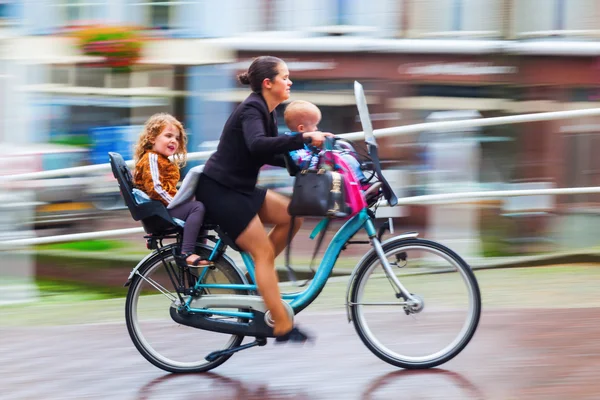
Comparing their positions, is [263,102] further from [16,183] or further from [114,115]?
[114,115]

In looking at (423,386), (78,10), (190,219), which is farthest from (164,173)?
(78,10)

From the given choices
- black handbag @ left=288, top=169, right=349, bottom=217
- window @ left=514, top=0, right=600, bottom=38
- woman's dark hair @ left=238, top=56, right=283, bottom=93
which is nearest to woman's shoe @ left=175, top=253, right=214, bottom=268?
black handbag @ left=288, top=169, right=349, bottom=217

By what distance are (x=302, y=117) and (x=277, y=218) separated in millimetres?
563

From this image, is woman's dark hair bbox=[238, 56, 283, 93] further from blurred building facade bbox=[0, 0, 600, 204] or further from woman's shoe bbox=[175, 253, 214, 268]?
blurred building facade bbox=[0, 0, 600, 204]

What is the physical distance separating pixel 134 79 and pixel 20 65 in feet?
6.83

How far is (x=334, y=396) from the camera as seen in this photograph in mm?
5387

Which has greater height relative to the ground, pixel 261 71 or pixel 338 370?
pixel 261 71

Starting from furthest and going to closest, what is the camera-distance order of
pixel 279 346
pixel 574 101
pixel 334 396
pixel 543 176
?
pixel 574 101
pixel 543 176
pixel 279 346
pixel 334 396

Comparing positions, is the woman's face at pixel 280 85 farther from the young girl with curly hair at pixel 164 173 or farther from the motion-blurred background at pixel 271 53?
the motion-blurred background at pixel 271 53

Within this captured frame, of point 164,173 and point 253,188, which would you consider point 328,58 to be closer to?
point 164,173

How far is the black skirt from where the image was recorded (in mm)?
5656

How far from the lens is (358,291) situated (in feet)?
18.7

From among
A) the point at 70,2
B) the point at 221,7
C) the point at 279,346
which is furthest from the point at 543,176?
the point at 70,2

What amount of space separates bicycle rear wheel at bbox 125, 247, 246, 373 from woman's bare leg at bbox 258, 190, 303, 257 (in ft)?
0.90
